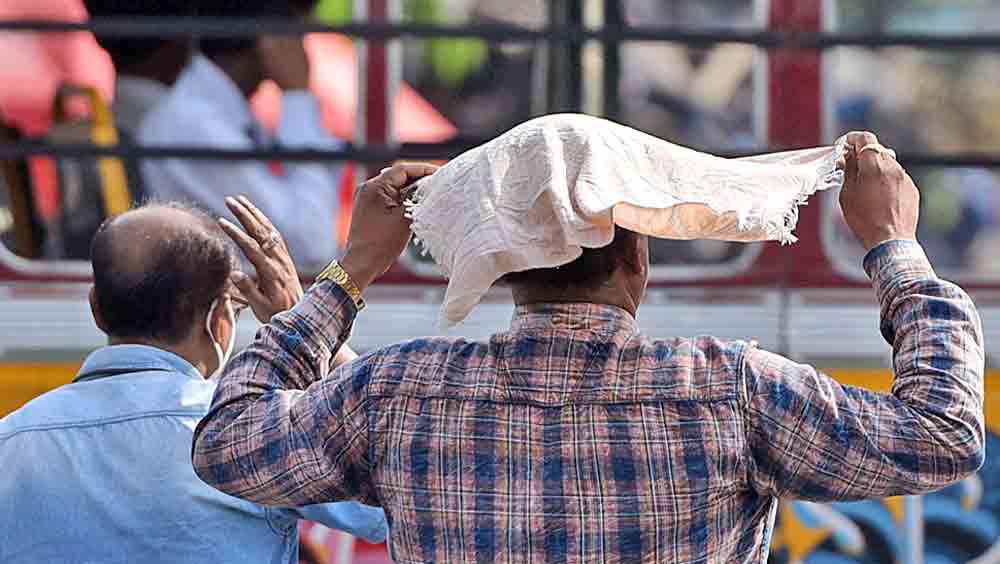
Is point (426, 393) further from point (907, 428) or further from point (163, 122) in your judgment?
point (163, 122)

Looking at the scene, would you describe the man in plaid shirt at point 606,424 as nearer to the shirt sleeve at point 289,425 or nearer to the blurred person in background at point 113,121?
the shirt sleeve at point 289,425

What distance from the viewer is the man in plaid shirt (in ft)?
4.85

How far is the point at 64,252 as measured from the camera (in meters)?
3.31

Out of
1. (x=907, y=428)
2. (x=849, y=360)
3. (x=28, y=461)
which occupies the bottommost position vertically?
(x=849, y=360)

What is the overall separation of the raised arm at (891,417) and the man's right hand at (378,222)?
0.47 metres

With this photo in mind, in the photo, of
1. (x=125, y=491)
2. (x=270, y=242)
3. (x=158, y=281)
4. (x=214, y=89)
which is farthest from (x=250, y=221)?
(x=214, y=89)

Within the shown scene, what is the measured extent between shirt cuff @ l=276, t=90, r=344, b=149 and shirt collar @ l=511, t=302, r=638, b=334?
1.80 metres

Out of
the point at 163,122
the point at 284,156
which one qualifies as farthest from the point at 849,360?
the point at 163,122

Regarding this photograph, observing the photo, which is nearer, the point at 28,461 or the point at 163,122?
the point at 28,461

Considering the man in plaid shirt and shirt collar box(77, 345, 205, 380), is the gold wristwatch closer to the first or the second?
the man in plaid shirt

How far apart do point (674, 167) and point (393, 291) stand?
187 cm

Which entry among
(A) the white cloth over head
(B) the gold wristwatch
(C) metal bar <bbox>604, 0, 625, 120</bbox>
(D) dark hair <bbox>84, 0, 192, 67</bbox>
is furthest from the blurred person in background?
(A) the white cloth over head

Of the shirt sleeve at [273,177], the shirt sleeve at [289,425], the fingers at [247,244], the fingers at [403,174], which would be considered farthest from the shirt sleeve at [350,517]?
the shirt sleeve at [273,177]

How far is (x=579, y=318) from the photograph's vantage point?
1.56 meters
